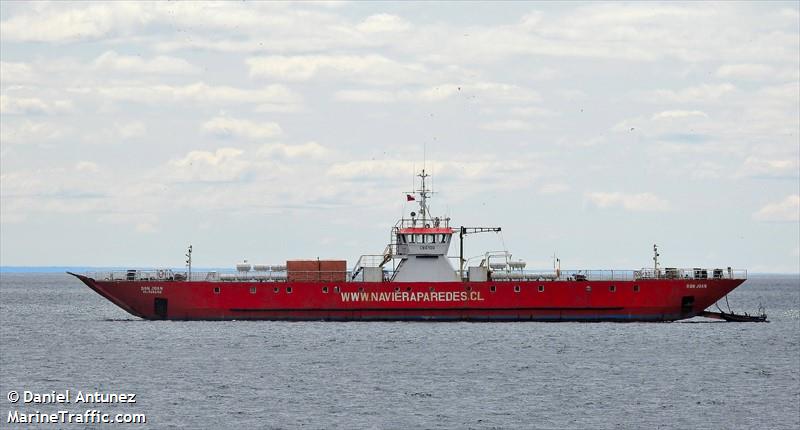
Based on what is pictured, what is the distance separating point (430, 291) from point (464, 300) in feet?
6.91

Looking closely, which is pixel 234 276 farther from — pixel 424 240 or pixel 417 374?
pixel 417 374

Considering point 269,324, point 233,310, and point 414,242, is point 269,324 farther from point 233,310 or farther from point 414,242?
point 414,242

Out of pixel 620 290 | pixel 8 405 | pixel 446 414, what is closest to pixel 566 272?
pixel 620 290

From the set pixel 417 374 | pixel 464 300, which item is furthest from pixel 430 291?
pixel 417 374

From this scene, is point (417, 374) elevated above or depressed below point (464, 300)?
below

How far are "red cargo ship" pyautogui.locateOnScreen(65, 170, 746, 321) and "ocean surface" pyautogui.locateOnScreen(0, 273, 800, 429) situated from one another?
1.28 meters

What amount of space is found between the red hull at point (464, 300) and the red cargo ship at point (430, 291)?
6 centimetres

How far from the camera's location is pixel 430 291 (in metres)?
69.2

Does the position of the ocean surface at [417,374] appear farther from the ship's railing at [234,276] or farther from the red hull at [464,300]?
the ship's railing at [234,276]

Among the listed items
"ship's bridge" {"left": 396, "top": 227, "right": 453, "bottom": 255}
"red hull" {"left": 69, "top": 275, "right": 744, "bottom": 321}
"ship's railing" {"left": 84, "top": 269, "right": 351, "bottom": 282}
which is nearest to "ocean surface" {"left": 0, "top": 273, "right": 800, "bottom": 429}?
"red hull" {"left": 69, "top": 275, "right": 744, "bottom": 321}

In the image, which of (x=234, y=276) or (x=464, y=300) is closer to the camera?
(x=464, y=300)

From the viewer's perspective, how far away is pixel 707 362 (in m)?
56.8

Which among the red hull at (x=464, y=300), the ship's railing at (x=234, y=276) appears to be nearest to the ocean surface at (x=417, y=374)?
the red hull at (x=464, y=300)

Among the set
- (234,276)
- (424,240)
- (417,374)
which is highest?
(424,240)
